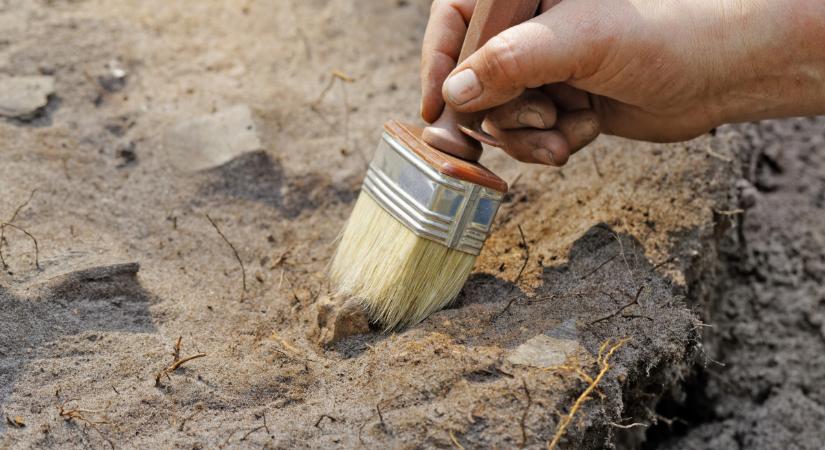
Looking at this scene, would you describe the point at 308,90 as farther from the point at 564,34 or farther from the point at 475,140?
the point at 564,34

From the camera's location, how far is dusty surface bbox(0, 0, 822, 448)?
2.45 meters

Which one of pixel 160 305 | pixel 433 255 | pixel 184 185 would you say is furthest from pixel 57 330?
pixel 433 255

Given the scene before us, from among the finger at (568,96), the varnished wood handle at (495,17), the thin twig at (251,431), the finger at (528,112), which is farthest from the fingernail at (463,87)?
the thin twig at (251,431)

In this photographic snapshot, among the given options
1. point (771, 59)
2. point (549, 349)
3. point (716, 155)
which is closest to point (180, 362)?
point (549, 349)

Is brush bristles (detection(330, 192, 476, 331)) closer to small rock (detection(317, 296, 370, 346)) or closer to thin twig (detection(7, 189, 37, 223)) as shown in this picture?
small rock (detection(317, 296, 370, 346))

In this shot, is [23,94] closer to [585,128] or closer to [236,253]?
[236,253]

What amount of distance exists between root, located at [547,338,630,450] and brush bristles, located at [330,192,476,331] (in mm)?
524

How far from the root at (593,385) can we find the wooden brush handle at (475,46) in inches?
29.6

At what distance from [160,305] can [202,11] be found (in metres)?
2.22

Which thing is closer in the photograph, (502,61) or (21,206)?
(502,61)

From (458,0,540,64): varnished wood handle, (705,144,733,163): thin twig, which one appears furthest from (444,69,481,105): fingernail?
(705,144,733,163): thin twig

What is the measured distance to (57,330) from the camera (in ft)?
8.84

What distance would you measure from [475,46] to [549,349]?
104 cm

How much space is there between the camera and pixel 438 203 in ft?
→ 8.72
